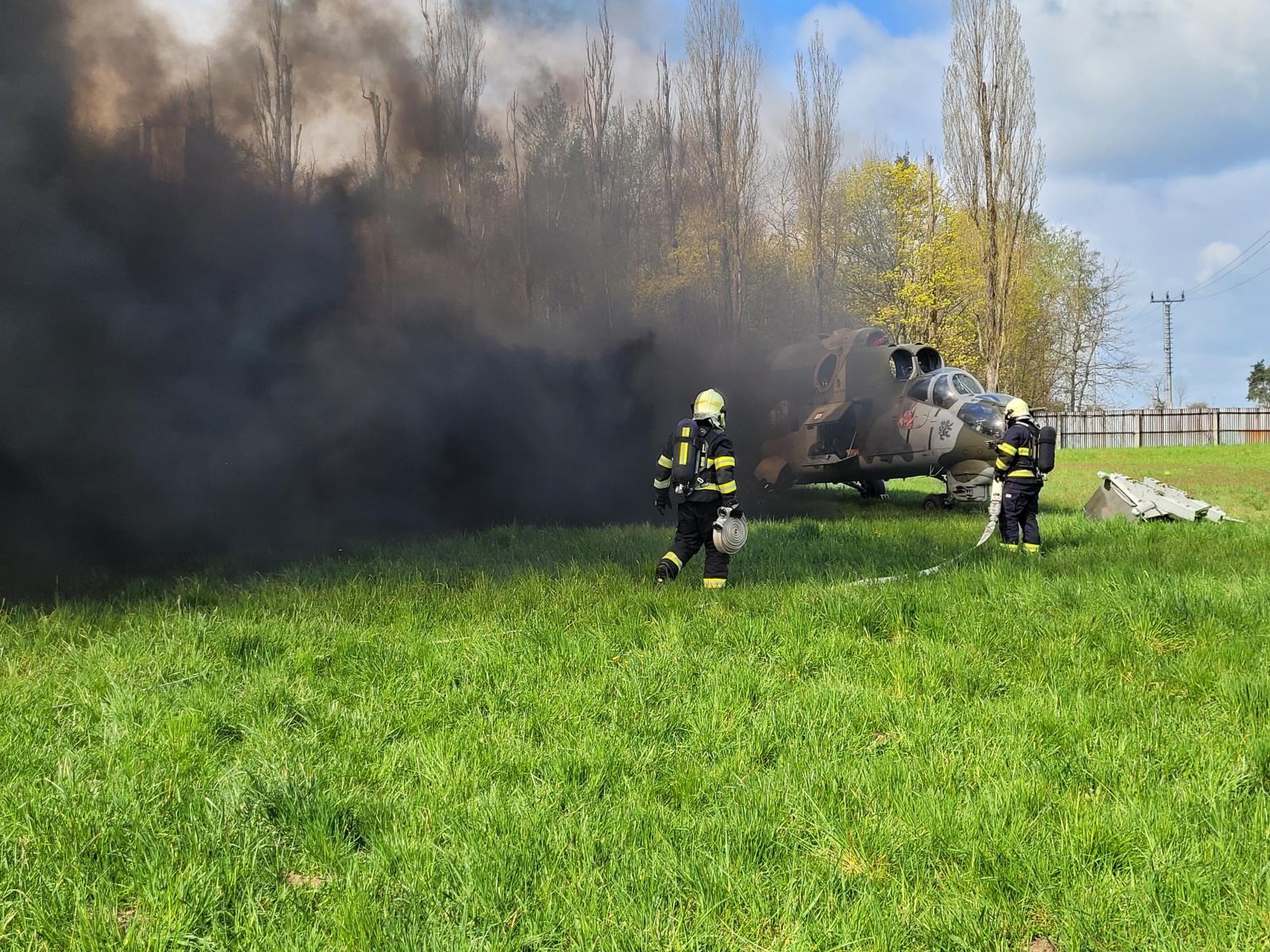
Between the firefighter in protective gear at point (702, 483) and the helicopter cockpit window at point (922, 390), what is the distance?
6575 millimetres

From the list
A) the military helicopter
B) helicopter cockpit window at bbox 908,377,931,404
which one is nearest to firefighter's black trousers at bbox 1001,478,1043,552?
the military helicopter

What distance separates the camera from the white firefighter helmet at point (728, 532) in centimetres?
712

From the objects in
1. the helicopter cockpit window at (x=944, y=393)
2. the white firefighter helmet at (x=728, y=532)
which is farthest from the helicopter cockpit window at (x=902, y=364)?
the white firefighter helmet at (x=728, y=532)

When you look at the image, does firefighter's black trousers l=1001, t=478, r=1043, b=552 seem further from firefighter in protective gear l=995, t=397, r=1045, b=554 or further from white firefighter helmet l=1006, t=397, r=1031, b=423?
white firefighter helmet l=1006, t=397, r=1031, b=423

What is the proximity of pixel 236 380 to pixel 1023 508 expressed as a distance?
993cm

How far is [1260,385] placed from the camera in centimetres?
6247

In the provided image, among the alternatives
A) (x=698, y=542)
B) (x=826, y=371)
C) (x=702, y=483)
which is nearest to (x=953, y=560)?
(x=698, y=542)

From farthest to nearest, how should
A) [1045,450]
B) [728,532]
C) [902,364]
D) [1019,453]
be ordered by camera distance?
[902,364], [1019,453], [1045,450], [728,532]

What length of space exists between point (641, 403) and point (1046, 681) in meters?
11.3

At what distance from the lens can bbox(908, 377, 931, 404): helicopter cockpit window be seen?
12914 millimetres

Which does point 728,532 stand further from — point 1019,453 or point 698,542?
point 1019,453

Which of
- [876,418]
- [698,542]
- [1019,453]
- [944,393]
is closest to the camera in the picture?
[698,542]

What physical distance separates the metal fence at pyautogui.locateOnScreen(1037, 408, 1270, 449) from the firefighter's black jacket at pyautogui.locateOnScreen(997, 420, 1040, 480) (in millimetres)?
34004

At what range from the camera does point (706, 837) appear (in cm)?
306
